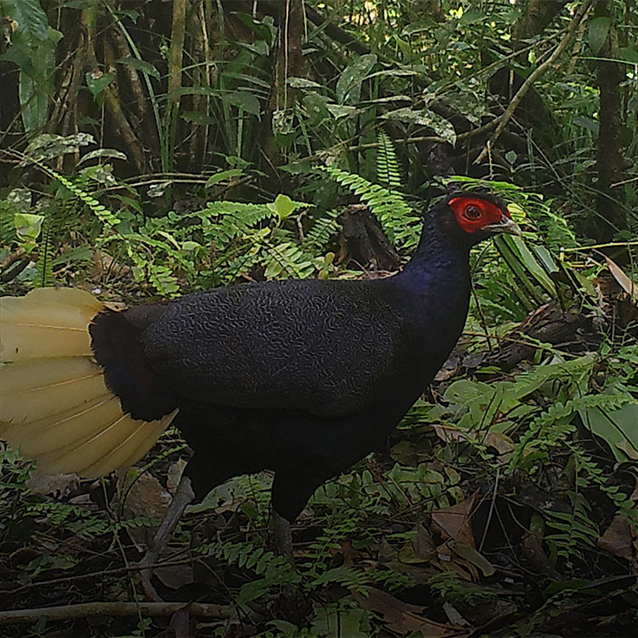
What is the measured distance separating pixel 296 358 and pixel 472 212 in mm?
430

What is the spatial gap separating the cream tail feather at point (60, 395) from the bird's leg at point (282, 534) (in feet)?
0.87

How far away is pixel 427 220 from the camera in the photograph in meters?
1.51

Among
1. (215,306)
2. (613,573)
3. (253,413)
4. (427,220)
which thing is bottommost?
(613,573)

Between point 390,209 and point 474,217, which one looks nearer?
point 474,217

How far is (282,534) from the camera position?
4.94 feet

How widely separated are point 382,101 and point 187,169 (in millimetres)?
1080

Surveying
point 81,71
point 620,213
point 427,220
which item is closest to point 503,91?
point 620,213

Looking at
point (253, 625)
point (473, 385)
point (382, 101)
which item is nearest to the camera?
point (253, 625)

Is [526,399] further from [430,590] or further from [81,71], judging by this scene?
[81,71]

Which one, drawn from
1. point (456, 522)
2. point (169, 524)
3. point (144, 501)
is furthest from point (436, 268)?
point (144, 501)

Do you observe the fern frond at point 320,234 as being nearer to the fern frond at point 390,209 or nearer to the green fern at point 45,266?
the fern frond at point 390,209

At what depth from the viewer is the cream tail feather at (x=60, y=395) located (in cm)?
135

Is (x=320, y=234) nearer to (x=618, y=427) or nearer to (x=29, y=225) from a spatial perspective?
(x=29, y=225)

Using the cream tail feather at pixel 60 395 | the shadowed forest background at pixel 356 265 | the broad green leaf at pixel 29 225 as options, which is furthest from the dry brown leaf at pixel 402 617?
the broad green leaf at pixel 29 225
